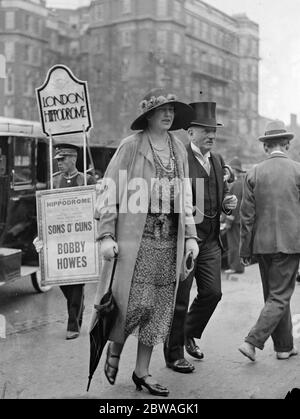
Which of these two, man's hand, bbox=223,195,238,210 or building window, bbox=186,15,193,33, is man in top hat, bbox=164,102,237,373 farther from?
building window, bbox=186,15,193,33

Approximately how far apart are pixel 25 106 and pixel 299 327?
13.2 m

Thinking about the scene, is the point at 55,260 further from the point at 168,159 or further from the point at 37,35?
the point at 37,35

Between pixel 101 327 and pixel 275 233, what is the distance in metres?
1.71

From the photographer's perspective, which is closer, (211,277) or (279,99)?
(211,277)

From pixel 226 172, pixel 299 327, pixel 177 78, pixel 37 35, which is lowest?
pixel 299 327

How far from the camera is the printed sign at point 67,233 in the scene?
5.77 m

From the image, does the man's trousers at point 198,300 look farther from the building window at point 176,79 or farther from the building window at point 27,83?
the building window at point 27,83

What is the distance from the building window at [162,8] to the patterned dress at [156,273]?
39.7 feet

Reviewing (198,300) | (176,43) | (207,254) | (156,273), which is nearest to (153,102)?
(156,273)

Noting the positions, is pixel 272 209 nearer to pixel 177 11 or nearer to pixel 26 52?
pixel 177 11

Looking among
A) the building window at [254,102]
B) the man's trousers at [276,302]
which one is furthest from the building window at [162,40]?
the man's trousers at [276,302]
